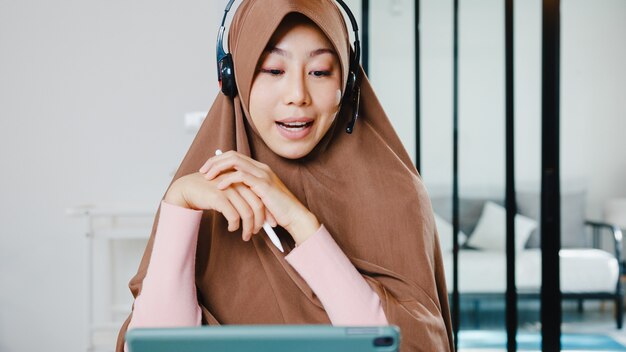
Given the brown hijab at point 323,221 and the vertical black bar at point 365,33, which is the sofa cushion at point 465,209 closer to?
the vertical black bar at point 365,33

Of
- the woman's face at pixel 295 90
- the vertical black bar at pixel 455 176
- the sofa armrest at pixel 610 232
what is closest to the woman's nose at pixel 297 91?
the woman's face at pixel 295 90

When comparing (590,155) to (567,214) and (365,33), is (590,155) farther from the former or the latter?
(365,33)

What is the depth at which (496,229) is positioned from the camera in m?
2.33

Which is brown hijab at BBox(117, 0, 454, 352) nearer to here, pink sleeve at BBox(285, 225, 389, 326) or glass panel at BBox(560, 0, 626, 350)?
pink sleeve at BBox(285, 225, 389, 326)

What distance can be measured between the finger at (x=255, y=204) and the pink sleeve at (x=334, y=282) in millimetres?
60

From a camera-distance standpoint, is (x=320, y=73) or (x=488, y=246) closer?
(x=320, y=73)

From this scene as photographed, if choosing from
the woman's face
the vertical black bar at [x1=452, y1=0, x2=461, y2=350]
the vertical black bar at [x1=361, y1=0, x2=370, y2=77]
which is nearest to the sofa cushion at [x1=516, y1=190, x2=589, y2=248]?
the vertical black bar at [x1=452, y1=0, x2=461, y2=350]

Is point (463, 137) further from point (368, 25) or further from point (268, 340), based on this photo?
point (268, 340)

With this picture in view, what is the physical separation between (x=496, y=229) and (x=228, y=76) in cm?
169

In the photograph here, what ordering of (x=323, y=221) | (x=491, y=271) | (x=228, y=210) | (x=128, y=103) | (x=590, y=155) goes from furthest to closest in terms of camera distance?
(x=590, y=155), (x=491, y=271), (x=128, y=103), (x=323, y=221), (x=228, y=210)

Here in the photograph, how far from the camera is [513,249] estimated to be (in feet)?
7.54

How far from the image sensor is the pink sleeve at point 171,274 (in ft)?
2.62

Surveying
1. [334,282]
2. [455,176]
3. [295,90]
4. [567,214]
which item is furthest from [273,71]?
[567,214]

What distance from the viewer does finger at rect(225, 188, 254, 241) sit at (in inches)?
30.9
